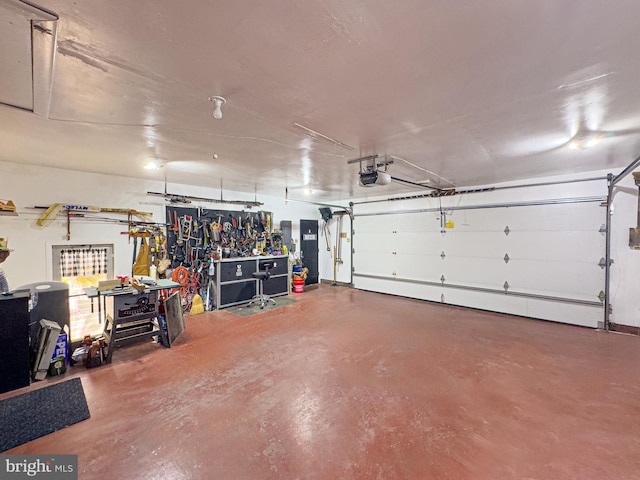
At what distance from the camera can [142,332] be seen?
3.99 m

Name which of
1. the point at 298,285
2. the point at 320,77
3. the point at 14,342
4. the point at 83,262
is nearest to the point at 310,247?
the point at 298,285

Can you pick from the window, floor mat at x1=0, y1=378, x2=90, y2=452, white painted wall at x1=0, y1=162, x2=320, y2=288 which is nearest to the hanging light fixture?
floor mat at x1=0, y1=378, x2=90, y2=452

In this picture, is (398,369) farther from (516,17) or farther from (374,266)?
(374,266)

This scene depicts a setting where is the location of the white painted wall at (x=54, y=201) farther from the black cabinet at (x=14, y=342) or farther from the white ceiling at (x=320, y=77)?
the black cabinet at (x=14, y=342)

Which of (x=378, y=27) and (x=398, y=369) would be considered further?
(x=398, y=369)

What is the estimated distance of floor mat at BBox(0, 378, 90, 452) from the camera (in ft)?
6.82

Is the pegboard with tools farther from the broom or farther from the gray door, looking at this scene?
the gray door

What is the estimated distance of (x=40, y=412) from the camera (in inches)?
91.6

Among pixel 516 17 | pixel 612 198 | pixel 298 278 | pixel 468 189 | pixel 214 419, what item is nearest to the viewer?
pixel 516 17

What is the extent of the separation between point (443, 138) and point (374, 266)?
503 cm

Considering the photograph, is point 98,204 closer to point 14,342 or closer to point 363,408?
point 14,342

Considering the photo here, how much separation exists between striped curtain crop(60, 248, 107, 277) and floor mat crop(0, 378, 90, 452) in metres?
2.24

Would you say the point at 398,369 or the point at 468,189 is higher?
the point at 468,189

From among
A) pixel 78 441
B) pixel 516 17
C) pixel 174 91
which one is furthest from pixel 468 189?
pixel 78 441
